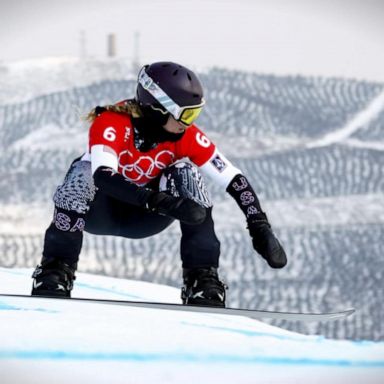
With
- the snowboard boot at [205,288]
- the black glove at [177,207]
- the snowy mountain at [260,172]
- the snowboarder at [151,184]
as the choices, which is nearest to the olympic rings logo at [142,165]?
the snowboarder at [151,184]

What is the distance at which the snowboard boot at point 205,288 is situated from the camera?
136 inches

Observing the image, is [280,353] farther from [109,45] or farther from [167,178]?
[109,45]

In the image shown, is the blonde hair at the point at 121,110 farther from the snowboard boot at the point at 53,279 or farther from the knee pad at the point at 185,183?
the snowboard boot at the point at 53,279

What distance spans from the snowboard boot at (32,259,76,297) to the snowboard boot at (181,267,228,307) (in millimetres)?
Result: 528

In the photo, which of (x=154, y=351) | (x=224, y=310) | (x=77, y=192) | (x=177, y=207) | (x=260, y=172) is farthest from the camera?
(x=260, y=172)

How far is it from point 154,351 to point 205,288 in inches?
30.4

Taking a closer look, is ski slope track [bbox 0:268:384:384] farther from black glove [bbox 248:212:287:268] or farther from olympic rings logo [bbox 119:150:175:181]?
olympic rings logo [bbox 119:150:175:181]

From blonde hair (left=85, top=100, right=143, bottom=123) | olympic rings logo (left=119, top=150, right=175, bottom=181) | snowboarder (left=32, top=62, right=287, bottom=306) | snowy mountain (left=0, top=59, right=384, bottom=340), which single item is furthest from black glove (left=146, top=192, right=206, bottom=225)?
snowy mountain (left=0, top=59, right=384, bottom=340)

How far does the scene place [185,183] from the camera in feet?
11.1

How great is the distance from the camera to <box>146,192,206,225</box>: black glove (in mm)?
3156

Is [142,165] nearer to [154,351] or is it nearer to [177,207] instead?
[177,207]

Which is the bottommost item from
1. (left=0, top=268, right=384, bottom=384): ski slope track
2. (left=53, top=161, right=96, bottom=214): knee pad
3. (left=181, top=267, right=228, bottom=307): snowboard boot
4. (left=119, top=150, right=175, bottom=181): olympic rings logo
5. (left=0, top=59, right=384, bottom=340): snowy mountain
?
(left=0, top=268, right=384, bottom=384): ski slope track

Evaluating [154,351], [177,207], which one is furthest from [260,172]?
[154,351]

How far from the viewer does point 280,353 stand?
2.82 metres
